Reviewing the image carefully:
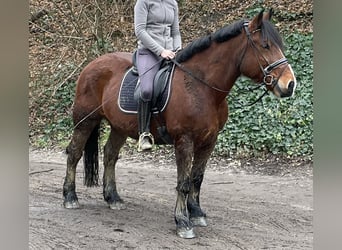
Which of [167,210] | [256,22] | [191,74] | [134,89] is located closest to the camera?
[256,22]

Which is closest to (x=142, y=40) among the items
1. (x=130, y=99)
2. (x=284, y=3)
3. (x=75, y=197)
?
(x=130, y=99)

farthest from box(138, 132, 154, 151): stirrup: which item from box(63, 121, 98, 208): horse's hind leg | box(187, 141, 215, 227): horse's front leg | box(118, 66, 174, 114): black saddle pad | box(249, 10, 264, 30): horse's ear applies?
box(249, 10, 264, 30): horse's ear

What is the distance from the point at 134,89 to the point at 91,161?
84cm

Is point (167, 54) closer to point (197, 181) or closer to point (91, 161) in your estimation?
point (197, 181)

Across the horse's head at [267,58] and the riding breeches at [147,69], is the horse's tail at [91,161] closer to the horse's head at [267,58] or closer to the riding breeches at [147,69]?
the riding breeches at [147,69]

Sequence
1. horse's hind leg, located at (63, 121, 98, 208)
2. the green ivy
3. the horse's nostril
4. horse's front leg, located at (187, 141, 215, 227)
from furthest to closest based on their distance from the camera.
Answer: the green ivy, horse's hind leg, located at (63, 121, 98, 208), horse's front leg, located at (187, 141, 215, 227), the horse's nostril

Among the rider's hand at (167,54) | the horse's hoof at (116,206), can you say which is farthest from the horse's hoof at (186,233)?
the rider's hand at (167,54)

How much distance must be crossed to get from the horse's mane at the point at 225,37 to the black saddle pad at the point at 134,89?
14cm

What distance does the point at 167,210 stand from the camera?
346 centimetres

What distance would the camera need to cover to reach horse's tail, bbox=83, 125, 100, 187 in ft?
11.5

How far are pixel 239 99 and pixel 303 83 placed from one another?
69cm

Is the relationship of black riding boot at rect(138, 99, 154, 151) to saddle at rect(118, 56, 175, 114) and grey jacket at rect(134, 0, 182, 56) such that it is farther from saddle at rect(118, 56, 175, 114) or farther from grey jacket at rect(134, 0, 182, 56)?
grey jacket at rect(134, 0, 182, 56)

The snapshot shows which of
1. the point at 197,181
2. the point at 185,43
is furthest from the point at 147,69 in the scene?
the point at 185,43
